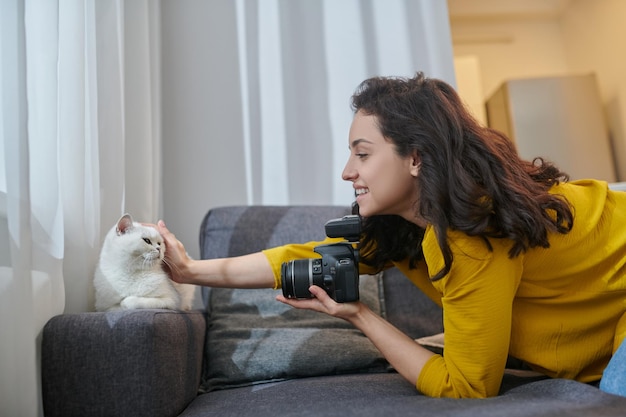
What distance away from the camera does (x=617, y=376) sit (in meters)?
0.84

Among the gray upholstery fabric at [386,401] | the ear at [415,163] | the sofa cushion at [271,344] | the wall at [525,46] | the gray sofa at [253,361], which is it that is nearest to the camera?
the gray upholstery fabric at [386,401]

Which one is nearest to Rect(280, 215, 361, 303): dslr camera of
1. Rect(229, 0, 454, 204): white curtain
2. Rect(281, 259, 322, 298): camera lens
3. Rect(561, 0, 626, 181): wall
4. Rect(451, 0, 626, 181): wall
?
Rect(281, 259, 322, 298): camera lens

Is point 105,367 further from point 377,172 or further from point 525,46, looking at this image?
point 525,46

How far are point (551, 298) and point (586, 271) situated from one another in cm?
8

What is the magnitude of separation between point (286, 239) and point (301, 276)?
1.60 feet

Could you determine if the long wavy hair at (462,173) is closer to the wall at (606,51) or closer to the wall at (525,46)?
the wall at (606,51)

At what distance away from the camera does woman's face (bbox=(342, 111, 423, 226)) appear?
101 centimetres


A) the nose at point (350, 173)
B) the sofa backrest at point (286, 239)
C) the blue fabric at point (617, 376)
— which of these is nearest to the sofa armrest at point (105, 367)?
the nose at point (350, 173)

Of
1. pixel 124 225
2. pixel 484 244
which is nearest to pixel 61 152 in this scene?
pixel 124 225

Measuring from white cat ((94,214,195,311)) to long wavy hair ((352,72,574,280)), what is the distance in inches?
21.0

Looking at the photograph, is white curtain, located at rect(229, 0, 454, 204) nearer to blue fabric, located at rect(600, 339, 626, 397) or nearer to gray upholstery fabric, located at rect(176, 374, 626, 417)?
gray upholstery fabric, located at rect(176, 374, 626, 417)

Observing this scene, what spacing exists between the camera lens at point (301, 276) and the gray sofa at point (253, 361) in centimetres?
19

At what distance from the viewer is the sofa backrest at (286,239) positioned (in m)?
1.50

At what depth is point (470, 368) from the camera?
0.90 metres
